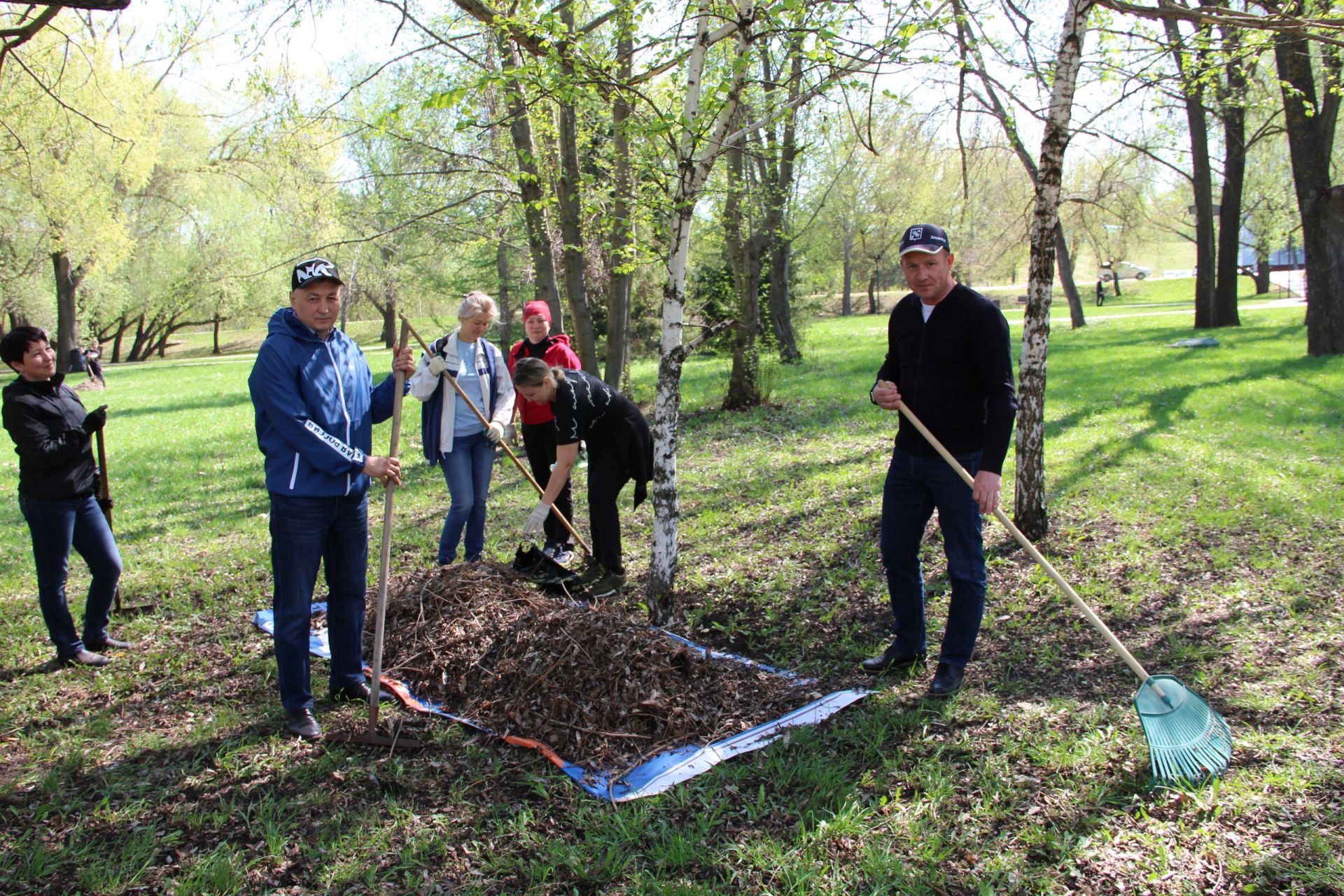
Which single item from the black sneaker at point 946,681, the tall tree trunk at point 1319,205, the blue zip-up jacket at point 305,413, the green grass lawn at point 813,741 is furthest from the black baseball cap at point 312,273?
the tall tree trunk at point 1319,205

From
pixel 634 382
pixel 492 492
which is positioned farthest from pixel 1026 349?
pixel 634 382

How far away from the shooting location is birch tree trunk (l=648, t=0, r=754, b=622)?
4.59 metres

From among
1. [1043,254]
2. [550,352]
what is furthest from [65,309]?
[1043,254]

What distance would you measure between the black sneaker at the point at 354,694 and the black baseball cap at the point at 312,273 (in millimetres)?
1978

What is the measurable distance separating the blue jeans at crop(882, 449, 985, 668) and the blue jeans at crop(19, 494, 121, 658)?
4.33 m

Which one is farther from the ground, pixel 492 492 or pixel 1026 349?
pixel 1026 349

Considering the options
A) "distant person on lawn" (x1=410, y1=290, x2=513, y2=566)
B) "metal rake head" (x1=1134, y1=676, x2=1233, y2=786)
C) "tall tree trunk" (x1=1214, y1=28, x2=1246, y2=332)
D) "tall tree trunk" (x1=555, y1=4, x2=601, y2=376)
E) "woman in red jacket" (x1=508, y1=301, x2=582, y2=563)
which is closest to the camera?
"metal rake head" (x1=1134, y1=676, x2=1233, y2=786)

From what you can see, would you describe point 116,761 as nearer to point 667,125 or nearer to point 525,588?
point 525,588

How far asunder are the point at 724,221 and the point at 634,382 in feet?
16.8

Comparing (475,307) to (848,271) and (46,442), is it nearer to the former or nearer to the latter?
(46,442)

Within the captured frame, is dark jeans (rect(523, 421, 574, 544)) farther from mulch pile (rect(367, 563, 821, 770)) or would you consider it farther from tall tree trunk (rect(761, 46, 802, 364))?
tall tree trunk (rect(761, 46, 802, 364))

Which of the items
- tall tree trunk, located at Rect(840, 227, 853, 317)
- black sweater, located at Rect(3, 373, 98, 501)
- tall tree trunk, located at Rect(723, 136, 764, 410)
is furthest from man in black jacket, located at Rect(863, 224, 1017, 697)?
tall tree trunk, located at Rect(840, 227, 853, 317)

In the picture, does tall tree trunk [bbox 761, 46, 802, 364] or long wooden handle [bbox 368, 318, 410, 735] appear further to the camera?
tall tree trunk [bbox 761, 46, 802, 364]

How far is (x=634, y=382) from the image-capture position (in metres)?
16.7
